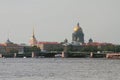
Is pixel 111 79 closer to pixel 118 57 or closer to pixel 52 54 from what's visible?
pixel 118 57

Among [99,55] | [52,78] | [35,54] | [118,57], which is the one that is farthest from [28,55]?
[52,78]

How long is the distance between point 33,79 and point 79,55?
128220 mm

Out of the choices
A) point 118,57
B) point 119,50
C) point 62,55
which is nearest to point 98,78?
point 118,57

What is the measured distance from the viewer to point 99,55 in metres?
173

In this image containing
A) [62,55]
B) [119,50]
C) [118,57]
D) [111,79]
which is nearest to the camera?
[111,79]

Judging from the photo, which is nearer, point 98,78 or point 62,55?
point 98,78

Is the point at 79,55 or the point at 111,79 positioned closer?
the point at 111,79

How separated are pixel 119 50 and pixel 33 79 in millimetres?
149759

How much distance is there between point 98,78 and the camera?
50.6 m

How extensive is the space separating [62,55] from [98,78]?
392 ft

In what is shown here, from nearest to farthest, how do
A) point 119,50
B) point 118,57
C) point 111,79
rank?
point 111,79
point 118,57
point 119,50

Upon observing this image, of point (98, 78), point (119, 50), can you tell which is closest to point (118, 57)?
point (119, 50)

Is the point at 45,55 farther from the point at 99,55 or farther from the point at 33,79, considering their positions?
the point at 33,79

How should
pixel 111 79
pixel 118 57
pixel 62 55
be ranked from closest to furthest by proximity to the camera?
pixel 111 79, pixel 118 57, pixel 62 55
